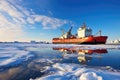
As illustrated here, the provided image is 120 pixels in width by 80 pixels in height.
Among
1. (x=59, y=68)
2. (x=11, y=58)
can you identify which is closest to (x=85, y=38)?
(x=11, y=58)

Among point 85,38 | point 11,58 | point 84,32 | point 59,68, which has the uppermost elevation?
point 84,32

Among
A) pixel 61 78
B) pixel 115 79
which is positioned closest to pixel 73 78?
pixel 61 78

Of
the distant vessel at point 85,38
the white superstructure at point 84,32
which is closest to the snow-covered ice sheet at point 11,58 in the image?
the distant vessel at point 85,38

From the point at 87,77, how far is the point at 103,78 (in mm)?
520

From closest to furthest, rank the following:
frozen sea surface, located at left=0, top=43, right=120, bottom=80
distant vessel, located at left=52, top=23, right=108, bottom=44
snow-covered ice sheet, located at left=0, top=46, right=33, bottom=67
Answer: frozen sea surface, located at left=0, top=43, right=120, bottom=80
snow-covered ice sheet, located at left=0, top=46, right=33, bottom=67
distant vessel, located at left=52, top=23, right=108, bottom=44

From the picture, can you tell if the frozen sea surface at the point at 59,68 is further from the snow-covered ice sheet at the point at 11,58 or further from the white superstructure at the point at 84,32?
the white superstructure at the point at 84,32

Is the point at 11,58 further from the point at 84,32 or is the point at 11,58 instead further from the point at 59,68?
the point at 84,32

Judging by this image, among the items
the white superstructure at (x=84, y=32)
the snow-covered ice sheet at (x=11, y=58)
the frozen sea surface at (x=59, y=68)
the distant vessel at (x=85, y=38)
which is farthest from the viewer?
the white superstructure at (x=84, y=32)

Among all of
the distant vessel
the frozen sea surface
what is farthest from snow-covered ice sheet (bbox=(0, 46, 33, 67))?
the distant vessel

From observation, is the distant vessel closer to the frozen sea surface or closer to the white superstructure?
the white superstructure

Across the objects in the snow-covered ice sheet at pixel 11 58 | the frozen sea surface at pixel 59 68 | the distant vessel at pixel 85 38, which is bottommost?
the frozen sea surface at pixel 59 68

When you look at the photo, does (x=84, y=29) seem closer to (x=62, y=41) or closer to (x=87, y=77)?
(x=62, y=41)

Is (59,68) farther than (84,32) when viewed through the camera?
No

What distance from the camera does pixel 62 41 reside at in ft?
240
